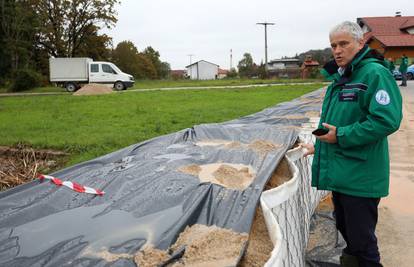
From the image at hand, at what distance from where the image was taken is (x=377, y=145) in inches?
86.0

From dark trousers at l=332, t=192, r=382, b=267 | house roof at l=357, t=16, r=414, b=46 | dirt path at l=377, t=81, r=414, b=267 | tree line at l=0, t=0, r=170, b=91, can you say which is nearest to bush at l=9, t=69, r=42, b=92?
tree line at l=0, t=0, r=170, b=91

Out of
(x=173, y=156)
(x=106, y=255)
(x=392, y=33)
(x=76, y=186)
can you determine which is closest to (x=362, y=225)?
(x=106, y=255)

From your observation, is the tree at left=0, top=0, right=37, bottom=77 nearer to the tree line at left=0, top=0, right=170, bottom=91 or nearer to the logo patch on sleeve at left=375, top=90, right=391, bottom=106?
the tree line at left=0, top=0, right=170, bottom=91

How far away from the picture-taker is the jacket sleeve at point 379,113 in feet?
6.62

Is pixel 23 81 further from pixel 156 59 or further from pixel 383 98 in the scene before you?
pixel 156 59

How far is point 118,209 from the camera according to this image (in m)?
2.57

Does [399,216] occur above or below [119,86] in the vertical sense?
below

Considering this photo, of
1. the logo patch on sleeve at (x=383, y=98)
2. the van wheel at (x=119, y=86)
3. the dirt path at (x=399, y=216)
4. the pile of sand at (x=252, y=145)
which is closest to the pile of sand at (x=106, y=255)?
the logo patch on sleeve at (x=383, y=98)

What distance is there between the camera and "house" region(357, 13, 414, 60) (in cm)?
3772

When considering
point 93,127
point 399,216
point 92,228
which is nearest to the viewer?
point 92,228

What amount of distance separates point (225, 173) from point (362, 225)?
4.05 ft

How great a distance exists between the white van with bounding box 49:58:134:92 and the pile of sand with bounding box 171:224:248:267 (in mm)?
24143

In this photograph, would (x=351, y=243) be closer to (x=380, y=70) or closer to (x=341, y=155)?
(x=341, y=155)

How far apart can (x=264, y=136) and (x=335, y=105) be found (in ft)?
7.75
